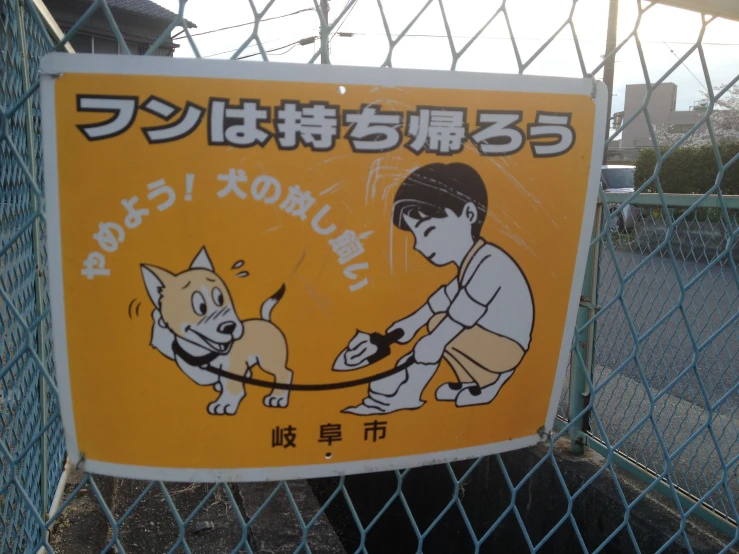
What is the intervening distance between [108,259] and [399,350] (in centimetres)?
55

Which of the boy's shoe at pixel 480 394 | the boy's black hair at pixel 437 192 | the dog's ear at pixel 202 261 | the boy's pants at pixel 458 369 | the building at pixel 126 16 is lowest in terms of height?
the boy's shoe at pixel 480 394

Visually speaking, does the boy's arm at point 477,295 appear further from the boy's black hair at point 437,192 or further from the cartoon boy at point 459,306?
the boy's black hair at point 437,192

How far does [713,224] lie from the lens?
2816 millimetres

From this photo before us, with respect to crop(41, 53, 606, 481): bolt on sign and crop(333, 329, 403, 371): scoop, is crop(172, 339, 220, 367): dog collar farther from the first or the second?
crop(333, 329, 403, 371): scoop

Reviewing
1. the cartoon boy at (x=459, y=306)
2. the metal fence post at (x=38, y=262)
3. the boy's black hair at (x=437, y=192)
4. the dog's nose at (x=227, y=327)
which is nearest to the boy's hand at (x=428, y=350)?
the cartoon boy at (x=459, y=306)

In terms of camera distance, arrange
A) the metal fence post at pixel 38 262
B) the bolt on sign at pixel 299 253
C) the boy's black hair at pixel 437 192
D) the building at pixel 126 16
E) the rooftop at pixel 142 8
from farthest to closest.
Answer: the rooftop at pixel 142 8 → the building at pixel 126 16 → the metal fence post at pixel 38 262 → the boy's black hair at pixel 437 192 → the bolt on sign at pixel 299 253

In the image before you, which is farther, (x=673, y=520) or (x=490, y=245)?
(x=673, y=520)

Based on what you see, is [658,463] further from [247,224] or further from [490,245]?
[247,224]

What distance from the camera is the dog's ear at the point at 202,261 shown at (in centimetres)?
103

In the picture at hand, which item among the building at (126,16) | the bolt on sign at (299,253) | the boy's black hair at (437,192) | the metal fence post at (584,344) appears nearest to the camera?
the bolt on sign at (299,253)

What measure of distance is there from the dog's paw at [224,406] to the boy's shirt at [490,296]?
0.41 meters

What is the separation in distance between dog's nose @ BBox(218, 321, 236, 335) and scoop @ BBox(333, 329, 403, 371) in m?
0.20

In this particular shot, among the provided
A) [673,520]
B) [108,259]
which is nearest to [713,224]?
[673,520]

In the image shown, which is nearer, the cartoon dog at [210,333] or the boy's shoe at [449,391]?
the cartoon dog at [210,333]
